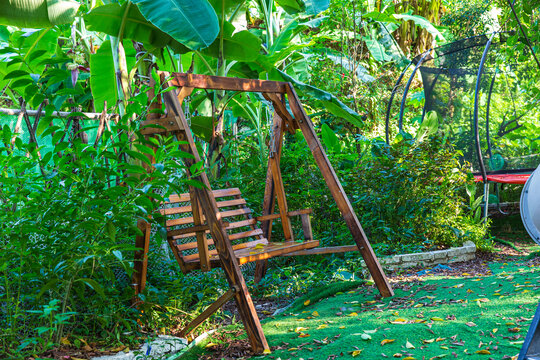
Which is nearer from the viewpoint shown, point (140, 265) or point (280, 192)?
point (140, 265)

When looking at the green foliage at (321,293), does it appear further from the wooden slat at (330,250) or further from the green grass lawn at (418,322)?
the wooden slat at (330,250)

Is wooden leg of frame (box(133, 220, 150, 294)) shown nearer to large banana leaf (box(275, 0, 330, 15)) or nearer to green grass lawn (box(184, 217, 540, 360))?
green grass lawn (box(184, 217, 540, 360))

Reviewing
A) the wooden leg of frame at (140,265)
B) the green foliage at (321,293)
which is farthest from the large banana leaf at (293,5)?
the wooden leg of frame at (140,265)

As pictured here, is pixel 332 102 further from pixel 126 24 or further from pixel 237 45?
pixel 126 24

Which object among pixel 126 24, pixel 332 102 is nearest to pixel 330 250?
pixel 332 102

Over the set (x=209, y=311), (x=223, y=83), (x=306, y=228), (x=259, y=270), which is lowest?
(x=259, y=270)

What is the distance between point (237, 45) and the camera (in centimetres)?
443

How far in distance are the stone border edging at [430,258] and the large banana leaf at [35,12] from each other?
3494 millimetres

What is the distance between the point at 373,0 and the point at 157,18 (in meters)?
7.44

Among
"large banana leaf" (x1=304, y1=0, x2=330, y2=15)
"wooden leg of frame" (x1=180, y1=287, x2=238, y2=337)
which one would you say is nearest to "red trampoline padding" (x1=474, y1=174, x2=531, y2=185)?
"large banana leaf" (x1=304, y1=0, x2=330, y2=15)

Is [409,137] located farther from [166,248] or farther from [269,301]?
[166,248]

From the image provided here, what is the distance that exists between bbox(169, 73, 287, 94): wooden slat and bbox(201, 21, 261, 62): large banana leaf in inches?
32.7

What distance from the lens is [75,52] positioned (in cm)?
422

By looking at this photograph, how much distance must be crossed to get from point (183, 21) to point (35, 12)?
111cm
